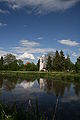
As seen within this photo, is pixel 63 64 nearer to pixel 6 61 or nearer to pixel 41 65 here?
pixel 41 65

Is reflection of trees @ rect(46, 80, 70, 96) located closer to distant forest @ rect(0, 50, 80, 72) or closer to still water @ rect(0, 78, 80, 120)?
still water @ rect(0, 78, 80, 120)

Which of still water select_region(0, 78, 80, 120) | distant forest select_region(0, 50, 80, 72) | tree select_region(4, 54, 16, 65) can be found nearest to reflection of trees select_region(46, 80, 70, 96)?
still water select_region(0, 78, 80, 120)

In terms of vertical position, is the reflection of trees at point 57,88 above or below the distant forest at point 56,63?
below

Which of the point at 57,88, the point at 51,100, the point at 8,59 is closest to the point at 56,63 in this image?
the point at 8,59

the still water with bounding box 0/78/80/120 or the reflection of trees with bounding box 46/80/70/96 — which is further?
the reflection of trees with bounding box 46/80/70/96

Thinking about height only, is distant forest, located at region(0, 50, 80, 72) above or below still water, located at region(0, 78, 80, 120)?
above

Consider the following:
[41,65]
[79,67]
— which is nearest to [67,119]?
[79,67]

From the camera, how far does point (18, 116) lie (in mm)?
6105

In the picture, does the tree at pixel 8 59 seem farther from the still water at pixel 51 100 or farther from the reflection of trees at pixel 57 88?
the still water at pixel 51 100

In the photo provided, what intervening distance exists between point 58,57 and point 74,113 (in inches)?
2477

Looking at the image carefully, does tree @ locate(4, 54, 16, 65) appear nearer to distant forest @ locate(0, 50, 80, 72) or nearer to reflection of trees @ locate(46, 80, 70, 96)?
distant forest @ locate(0, 50, 80, 72)

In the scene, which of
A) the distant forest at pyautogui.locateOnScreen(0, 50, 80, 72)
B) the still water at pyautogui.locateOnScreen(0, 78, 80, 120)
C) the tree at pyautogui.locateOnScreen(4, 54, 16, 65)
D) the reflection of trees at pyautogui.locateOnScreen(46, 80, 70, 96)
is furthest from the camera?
the tree at pyautogui.locateOnScreen(4, 54, 16, 65)

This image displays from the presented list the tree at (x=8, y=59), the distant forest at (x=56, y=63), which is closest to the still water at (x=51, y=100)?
the distant forest at (x=56, y=63)

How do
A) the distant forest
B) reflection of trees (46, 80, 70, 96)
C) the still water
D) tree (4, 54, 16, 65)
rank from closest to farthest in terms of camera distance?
the still water
reflection of trees (46, 80, 70, 96)
the distant forest
tree (4, 54, 16, 65)
